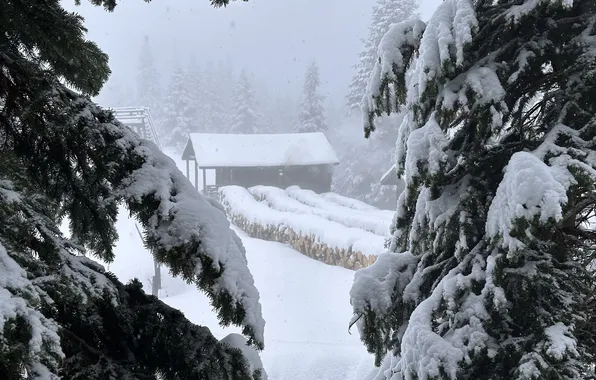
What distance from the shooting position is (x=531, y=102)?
12.8ft

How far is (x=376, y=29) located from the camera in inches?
1756

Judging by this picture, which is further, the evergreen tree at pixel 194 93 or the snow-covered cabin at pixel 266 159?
the evergreen tree at pixel 194 93

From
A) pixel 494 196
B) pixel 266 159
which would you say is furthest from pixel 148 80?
pixel 494 196

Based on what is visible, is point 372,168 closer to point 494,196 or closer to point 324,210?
point 324,210

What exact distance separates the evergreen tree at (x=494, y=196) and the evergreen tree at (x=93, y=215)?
4.27ft

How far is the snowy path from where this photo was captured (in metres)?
11.0

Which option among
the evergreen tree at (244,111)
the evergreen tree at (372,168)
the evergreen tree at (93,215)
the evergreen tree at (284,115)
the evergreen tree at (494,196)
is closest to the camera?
the evergreen tree at (93,215)

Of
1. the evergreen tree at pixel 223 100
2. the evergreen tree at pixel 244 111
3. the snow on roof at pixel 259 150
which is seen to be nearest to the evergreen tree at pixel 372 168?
the snow on roof at pixel 259 150

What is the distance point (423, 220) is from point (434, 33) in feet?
4.15

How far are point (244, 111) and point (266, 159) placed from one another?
87.9 feet

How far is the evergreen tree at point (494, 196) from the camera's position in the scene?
275 centimetres

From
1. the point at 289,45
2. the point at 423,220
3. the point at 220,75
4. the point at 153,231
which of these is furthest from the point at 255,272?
the point at 289,45

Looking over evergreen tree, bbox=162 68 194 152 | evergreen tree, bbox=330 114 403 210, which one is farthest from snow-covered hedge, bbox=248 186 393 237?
evergreen tree, bbox=162 68 194 152

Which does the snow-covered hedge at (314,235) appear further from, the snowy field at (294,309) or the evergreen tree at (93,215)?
the evergreen tree at (93,215)
